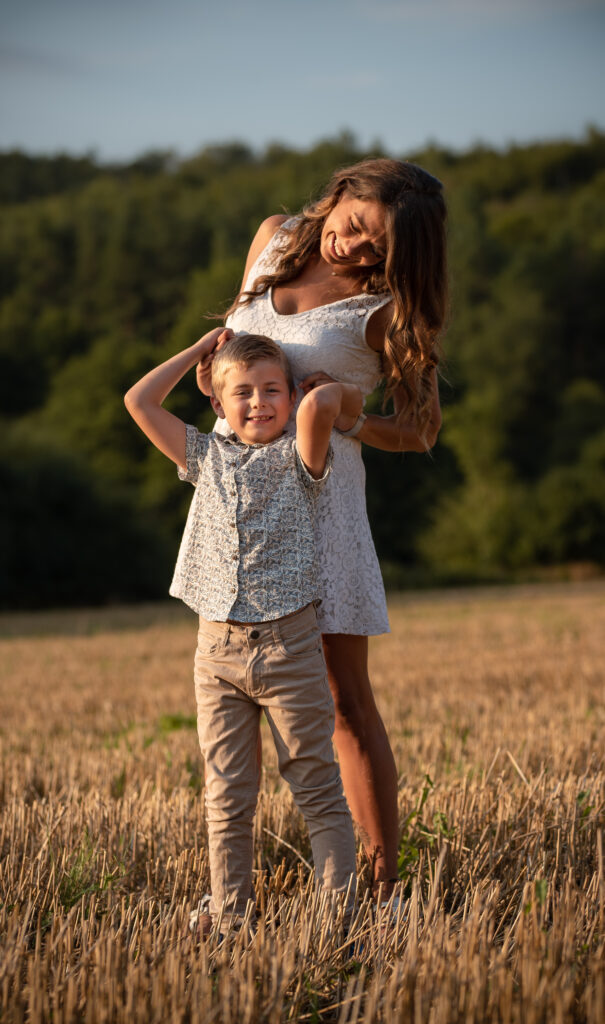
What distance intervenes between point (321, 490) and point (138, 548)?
26.8 metres

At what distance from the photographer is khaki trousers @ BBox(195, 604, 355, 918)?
102 inches

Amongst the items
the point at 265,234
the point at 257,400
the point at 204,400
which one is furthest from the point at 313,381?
the point at 204,400

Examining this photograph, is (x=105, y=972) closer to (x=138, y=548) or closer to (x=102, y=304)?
(x=138, y=548)

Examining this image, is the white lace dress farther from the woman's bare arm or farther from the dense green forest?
the dense green forest

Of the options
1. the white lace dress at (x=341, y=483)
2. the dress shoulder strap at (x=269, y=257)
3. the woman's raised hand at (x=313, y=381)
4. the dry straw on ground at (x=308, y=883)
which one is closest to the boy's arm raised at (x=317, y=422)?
the woman's raised hand at (x=313, y=381)

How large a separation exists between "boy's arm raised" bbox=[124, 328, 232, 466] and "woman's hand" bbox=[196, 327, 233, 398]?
11 mm

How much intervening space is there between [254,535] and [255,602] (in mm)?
177

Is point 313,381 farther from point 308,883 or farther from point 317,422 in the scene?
point 308,883

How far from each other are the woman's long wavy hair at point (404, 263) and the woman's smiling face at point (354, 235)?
0.03 metres

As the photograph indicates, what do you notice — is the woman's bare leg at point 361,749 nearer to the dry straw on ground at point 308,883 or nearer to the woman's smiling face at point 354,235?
the dry straw on ground at point 308,883

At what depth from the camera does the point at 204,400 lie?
28203 millimetres

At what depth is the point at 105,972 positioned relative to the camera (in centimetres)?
201

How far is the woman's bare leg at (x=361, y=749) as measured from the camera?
9.63 ft

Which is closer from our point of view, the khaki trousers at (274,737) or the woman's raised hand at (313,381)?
the khaki trousers at (274,737)
